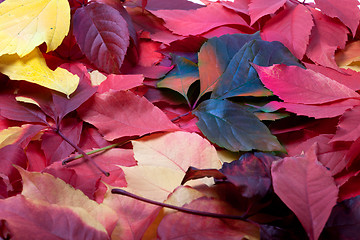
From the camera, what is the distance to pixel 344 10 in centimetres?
38

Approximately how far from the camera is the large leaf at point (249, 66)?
326 mm

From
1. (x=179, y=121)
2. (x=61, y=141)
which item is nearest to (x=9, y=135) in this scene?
(x=61, y=141)

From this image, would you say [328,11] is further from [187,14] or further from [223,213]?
[223,213]

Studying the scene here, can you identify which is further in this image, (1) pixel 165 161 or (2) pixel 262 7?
(2) pixel 262 7

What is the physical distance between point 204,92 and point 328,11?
6.3 inches

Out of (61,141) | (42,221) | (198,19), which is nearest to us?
(42,221)

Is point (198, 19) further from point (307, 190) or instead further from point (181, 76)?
point (307, 190)

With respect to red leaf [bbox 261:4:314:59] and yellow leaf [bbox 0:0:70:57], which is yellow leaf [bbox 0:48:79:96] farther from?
red leaf [bbox 261:4:314:59]

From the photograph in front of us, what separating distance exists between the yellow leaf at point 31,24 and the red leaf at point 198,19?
12 centimetres

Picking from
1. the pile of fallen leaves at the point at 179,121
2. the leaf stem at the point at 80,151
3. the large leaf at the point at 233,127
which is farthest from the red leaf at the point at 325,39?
the leaf stem at the point at 80,151

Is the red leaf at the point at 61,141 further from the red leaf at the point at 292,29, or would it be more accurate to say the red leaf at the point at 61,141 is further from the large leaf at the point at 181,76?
the red leaf at the point at 292,29

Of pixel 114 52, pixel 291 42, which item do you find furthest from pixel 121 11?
pixel 291 42

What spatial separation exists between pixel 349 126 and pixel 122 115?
17 centimetres

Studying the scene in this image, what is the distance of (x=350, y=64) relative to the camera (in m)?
0.37
